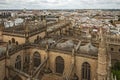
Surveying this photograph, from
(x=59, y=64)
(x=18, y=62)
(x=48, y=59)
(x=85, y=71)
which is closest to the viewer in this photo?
(x=85, y=71)

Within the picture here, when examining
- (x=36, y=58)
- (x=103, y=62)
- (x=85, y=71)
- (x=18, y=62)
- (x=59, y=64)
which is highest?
(x=103, y=62)

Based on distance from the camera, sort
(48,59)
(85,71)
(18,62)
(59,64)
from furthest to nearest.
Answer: (48,59) → (18,62) → (59,64) → (85,71)

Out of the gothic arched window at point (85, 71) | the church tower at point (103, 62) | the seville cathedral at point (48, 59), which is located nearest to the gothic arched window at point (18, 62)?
the seville cathedral at point (48, 59)

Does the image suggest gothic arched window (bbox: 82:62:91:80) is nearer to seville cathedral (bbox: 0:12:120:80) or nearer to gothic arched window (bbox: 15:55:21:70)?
seville cathedral (bbox: 0:12:120:80)

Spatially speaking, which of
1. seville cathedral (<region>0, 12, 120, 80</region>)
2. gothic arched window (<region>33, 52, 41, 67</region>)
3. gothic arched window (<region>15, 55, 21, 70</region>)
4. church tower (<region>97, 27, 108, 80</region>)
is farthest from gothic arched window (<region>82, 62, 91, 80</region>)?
gothic arched window (<region>15, 55, 21, 70</region>)

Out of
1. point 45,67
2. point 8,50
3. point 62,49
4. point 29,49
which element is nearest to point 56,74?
point 45,67

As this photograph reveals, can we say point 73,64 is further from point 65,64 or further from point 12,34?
point 12,34

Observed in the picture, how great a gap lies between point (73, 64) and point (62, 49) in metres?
3.35

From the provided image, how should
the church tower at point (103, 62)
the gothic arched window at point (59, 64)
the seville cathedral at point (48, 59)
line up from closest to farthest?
the church tower at point (103, 62) < the seville cathedral at point (48, 59) < the gothic arched window at point (59, 64)

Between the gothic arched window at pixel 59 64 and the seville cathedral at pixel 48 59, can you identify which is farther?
the gothic arched window at pixel 59 64

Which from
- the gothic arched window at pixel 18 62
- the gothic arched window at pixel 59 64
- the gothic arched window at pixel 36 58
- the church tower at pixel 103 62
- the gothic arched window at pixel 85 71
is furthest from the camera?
the gothic arched window at pixel 36 58

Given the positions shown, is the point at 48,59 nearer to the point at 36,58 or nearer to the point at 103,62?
the point at 36,58

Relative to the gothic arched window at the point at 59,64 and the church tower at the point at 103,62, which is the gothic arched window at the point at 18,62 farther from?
the church tower at the point at 103,62

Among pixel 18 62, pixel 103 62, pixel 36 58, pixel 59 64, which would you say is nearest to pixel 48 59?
pixel 59 64
